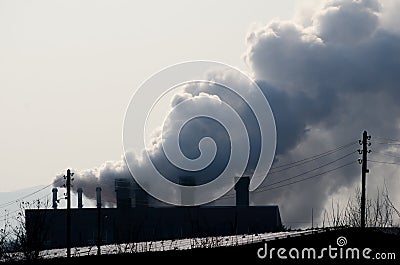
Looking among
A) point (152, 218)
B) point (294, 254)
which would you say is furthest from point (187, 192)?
point (294, 254)

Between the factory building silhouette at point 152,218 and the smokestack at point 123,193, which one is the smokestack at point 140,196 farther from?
the smokestack at point 123,193

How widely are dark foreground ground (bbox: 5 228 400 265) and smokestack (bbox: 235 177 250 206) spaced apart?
3796 centimetres

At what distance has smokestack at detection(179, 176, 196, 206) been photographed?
74.8 m

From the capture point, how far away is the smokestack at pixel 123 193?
78812 millimetres

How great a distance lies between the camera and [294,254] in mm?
36844

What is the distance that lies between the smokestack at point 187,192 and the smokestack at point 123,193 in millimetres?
4695

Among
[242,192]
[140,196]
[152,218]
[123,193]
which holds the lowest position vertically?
[152,218]

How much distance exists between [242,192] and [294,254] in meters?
44.2

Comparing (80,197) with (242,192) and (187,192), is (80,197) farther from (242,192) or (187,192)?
(242,192)

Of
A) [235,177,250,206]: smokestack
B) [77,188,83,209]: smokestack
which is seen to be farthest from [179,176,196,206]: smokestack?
[77,188,83,209]: smokestack

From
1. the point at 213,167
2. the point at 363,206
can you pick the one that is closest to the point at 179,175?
the point at 213,167

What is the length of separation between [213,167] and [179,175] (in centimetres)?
286

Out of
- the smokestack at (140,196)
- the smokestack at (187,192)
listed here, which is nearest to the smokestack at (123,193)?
the smokestack at (140,196)

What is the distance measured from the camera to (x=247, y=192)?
3201 inches
